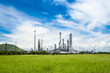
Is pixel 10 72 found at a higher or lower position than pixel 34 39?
lower

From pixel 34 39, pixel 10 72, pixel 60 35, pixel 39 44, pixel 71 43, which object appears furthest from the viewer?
pixel 39 44

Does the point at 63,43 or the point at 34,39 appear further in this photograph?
the point at 63,43

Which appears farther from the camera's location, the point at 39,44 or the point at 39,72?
the point at 39,44

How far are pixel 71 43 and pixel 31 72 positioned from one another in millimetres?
53648

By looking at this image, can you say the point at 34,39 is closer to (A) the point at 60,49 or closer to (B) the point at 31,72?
(A) the point at 60,49

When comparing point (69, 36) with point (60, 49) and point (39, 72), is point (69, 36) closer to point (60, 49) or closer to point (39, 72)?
point (60, 49)

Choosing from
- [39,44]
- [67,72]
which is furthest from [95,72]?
[39,44]

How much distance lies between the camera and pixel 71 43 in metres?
58.0

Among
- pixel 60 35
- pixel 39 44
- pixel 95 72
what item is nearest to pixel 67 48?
pixel 60 35

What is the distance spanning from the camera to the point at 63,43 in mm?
60219

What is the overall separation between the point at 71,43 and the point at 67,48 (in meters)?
4.45

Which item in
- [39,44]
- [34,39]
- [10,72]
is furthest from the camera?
[39,44]

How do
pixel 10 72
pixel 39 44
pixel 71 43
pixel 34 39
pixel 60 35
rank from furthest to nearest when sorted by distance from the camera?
pixel 39 44 < pixel 71 43 < pixel 60 35 < pixel 34 39 < pixel 10 72

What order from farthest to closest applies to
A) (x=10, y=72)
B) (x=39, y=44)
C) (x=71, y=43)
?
(x=39, y=44) → (x=71, y=43) → (x=10, y=72)
